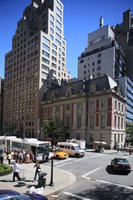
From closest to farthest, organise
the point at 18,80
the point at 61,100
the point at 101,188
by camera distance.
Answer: the point at 101,188 < the point at 61,100 < the point at 18,80

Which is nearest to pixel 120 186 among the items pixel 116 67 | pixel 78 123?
pixel 78 123

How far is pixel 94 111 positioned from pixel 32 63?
35.8m

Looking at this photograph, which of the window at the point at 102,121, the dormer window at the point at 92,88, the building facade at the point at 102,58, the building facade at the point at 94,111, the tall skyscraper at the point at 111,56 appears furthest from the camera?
the building facade at the point at 102,58

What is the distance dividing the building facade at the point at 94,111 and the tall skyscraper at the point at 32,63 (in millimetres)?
14524

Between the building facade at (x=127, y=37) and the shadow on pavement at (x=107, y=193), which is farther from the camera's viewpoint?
the building facade at (x=127, y=37)

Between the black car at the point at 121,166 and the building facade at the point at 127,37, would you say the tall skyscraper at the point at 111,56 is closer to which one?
the building facade at the point at 127,37

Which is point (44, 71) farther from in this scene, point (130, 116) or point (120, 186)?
point (120, 186)

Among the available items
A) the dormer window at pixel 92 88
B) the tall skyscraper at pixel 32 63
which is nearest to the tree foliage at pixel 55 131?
the tall skyscraper at pixel 32 63

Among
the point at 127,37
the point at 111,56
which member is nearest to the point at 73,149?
the point at 111,56

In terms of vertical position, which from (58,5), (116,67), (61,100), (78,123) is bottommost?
(78,123)

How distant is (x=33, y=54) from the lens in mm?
75688

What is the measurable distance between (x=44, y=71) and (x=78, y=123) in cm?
2789

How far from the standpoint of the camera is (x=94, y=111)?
2103 inches

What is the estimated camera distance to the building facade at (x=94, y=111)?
5044 cm
